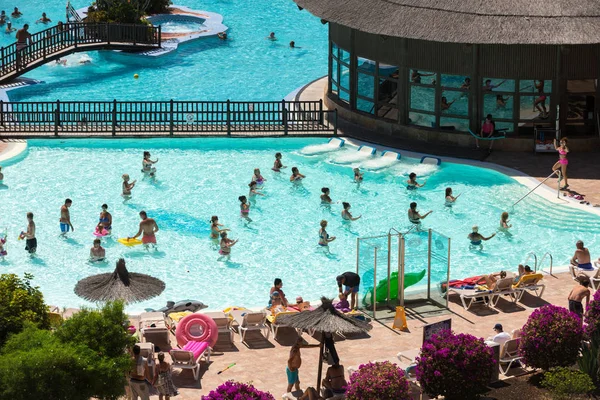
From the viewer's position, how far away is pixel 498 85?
124 feet

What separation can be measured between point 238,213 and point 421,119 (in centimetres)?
780

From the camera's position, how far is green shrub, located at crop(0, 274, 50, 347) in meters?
21.2

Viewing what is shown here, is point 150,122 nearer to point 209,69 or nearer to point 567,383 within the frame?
point 209,69

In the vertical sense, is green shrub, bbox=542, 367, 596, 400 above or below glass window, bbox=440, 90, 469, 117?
below

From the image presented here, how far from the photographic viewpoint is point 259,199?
1390 inches

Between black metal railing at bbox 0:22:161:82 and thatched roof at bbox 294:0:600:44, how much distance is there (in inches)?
574

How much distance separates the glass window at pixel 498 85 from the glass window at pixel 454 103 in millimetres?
676

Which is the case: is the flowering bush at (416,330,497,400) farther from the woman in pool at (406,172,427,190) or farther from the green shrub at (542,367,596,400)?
the woman in pool at (406,172,427,190)

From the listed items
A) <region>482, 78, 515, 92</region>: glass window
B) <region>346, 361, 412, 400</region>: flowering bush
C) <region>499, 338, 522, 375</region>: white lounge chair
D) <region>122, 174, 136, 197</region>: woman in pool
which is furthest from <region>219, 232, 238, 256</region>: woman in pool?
<region>482, 78, 515, 92</region>: glass window

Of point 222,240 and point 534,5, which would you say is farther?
point 534,5

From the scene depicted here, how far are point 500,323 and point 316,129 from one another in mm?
15353

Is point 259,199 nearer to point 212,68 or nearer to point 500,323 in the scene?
point 500,323

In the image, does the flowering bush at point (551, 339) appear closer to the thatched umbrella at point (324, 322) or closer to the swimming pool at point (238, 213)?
the thatched umbrella at point (324, 322)

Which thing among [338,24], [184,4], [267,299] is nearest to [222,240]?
[267,299]
